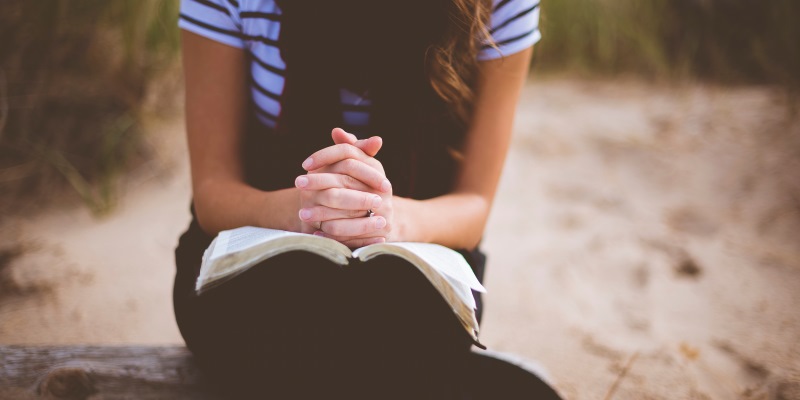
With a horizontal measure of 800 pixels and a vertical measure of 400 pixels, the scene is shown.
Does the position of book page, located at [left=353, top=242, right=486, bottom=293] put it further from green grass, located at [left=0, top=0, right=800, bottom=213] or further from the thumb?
green grass, located at [left=0, top=0, right=800, bottom=213]

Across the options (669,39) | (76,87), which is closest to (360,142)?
(76,87)

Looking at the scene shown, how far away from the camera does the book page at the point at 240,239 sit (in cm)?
70

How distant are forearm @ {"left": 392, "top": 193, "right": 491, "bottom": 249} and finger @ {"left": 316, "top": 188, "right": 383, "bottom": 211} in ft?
0.35

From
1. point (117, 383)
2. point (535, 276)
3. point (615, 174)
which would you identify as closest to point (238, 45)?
point (117, 383)

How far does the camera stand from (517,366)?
1.09 metres

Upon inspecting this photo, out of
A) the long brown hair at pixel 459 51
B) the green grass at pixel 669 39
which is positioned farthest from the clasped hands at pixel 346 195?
the green grass at pixel 669 39

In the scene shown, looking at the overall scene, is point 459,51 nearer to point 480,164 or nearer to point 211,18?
point 480,164

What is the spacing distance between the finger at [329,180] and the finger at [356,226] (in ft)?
0.21

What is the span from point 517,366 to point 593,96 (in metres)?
2.32

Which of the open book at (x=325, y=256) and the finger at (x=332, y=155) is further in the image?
the finger at (x=332, y=155)

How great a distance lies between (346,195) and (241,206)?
28cm

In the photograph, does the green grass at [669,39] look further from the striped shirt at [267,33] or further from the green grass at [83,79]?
the striped shirt at [267,33]

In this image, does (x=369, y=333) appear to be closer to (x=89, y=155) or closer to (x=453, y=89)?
(x=453, y=89)

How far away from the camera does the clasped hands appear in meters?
0.80
